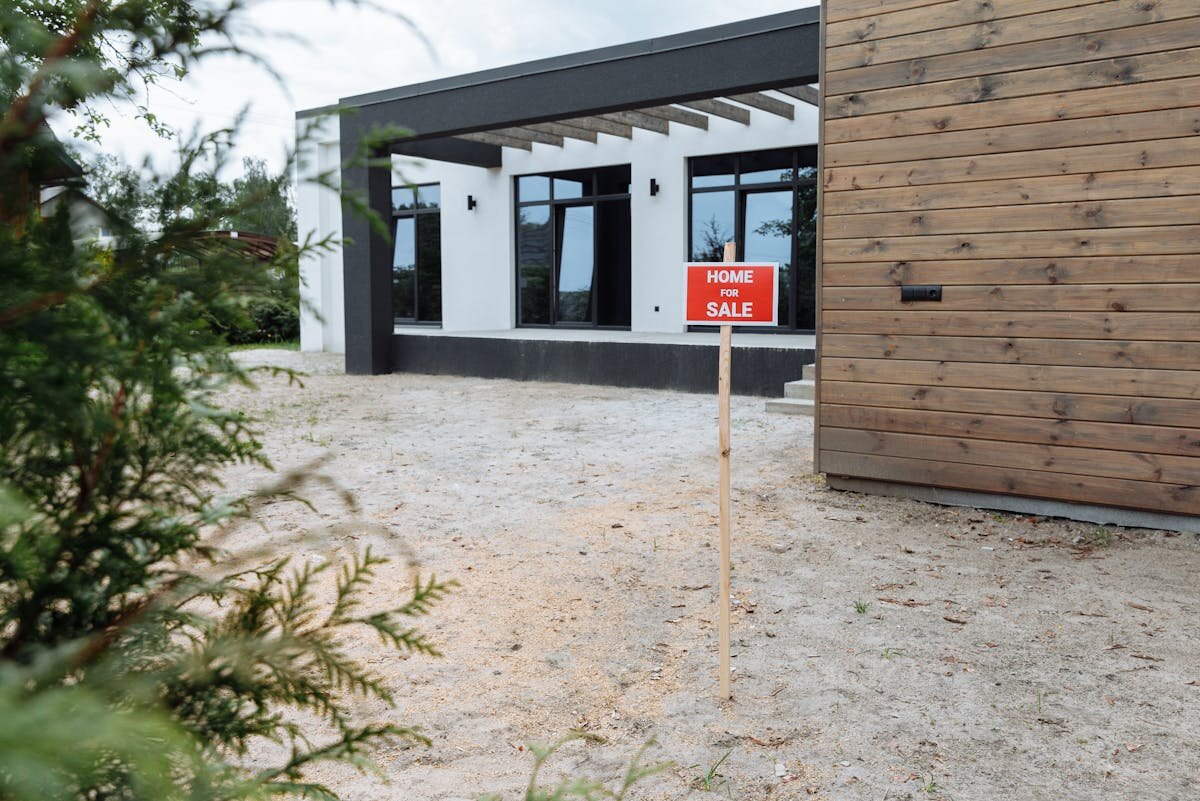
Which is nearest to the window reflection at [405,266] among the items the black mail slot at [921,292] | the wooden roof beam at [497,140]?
the wooden roof beam at [497,140]

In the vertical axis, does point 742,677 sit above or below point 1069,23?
below

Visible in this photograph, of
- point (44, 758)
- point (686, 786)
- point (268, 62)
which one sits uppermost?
point (268, 62)

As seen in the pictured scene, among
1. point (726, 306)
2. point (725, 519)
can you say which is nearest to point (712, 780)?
point (725, 519)

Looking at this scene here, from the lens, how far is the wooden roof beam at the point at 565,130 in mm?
13391

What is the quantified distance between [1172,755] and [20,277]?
336cm

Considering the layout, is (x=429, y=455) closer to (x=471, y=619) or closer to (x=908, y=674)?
(x=471, y=619)

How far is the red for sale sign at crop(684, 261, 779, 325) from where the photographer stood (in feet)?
11.6

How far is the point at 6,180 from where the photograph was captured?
0.96 metres

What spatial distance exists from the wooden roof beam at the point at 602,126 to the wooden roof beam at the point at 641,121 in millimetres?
119

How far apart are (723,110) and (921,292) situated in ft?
22.1

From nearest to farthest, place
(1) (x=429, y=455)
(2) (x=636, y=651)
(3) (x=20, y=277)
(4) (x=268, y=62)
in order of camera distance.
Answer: (3) (x=20, y=277)
(4) (x=268, y=62)
(2) (x=636, y=651)
(1) (x=429, y=455)

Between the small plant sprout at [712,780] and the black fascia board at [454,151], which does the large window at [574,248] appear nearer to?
the black fascia board at [454,151]

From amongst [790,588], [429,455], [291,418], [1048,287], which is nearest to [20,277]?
[790,588]

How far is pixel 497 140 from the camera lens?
1405 cm
